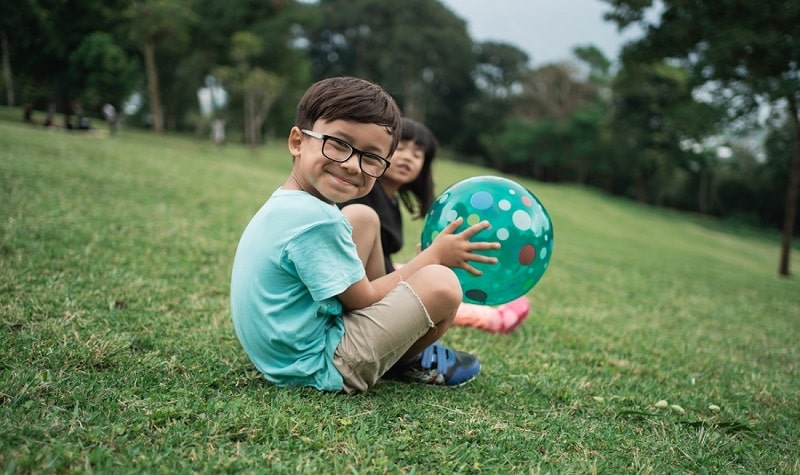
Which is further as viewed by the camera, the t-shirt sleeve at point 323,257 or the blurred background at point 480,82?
the blurred background at point 480,82

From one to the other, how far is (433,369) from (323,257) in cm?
101

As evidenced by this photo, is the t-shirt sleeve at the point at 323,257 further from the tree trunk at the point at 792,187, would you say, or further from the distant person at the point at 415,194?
the tree trunk at the point at 792,187

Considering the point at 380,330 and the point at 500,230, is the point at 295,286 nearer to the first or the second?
the point at 380,330

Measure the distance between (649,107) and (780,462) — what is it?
37.3 m

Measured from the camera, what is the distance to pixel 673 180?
39406 millimetres

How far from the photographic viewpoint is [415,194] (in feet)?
13.8

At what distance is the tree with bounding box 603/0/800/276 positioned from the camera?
9.09 metres

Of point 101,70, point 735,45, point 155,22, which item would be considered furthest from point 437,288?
point 101,70

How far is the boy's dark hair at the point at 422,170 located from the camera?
12.8ft

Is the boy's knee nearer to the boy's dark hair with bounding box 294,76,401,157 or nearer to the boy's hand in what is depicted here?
the boy's hand

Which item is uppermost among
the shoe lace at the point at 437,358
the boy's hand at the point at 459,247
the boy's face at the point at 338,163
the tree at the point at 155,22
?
the tree at the point at 155,22

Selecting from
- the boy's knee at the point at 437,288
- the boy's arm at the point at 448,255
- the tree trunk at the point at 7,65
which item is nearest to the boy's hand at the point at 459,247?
the boy's arm at the point at 448,255

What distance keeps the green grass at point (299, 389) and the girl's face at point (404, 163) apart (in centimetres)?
121

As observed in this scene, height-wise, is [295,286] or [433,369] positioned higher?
[295,286]
